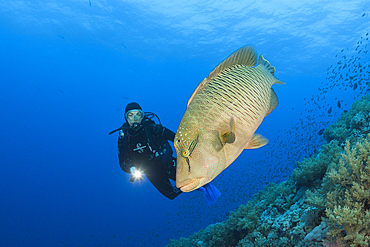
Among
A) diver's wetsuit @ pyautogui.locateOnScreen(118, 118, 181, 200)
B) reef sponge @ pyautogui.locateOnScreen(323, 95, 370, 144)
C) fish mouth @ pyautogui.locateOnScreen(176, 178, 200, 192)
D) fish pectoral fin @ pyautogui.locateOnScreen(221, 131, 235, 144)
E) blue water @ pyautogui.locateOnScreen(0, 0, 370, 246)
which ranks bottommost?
fish mouth @ pyautogui.locateOnScreen(176, 178, 200, 192)

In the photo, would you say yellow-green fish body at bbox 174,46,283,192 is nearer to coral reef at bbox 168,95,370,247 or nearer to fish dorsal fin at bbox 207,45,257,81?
fish dorsal fin at bbox 207,45,257,81

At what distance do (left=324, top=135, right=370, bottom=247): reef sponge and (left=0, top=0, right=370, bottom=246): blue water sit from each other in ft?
15.9

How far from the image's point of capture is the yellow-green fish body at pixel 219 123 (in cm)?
83

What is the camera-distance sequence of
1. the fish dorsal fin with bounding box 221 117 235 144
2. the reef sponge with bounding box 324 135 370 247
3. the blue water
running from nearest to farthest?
the fish dorsal fin with bounding box 221 117 235 144 → the reef sponge with bounding box 324 135 370 247 → the blue water

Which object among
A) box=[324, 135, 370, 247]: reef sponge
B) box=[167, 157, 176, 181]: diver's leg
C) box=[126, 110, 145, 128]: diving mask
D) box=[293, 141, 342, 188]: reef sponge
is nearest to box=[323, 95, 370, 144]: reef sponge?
box=[293, 141, 342, 188]: reef sponge

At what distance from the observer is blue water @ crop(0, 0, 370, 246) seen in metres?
26.4

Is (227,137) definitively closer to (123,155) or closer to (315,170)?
(315,170)

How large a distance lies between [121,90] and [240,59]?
6698 centimetres

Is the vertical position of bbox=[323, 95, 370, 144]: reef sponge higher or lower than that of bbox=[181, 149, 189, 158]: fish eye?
higher

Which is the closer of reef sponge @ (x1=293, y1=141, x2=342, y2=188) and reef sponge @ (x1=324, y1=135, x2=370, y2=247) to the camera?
reef sponge @ (x1=324, y1=135, x2=370, y2=247)

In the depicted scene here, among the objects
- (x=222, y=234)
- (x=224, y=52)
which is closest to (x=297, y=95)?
(x=224, y=52)

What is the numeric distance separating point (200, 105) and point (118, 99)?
71.9 meters

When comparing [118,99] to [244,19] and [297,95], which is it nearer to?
[244,19]

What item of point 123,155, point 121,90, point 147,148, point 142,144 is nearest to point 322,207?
point 147,148
